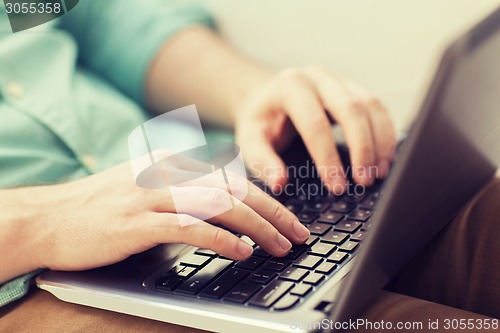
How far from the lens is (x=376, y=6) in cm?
103

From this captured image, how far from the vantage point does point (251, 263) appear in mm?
575

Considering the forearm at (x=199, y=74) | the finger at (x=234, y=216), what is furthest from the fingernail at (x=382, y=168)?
the forearm at (x=199, y=74)

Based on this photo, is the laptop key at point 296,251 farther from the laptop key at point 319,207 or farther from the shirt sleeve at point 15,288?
the shirt sleeve at point 15,288

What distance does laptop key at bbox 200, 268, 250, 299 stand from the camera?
1.75 feet

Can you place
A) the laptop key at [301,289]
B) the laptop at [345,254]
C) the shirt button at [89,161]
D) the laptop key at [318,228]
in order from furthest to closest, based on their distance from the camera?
the shirt button at [89,161] → the laptop key at [318,228] → the laptop key at [301,289] → the laptop at [345,254]

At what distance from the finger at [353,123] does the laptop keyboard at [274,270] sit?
8 cm

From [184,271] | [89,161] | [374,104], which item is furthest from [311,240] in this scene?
[89,161]

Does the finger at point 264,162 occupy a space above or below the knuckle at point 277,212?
below

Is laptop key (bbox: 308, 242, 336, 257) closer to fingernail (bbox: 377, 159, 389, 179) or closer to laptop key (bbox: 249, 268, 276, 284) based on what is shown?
laptop key (bbox: 249, 268, 276, 284)

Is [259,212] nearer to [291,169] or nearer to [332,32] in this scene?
[291,169]

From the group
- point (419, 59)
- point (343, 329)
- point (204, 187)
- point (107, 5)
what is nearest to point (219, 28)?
point (107, 5)

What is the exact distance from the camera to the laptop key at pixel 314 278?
0.53 meters

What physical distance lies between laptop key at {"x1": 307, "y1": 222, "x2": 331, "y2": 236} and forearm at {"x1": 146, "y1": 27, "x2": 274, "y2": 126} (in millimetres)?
414

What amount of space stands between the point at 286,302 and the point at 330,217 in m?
0.18
